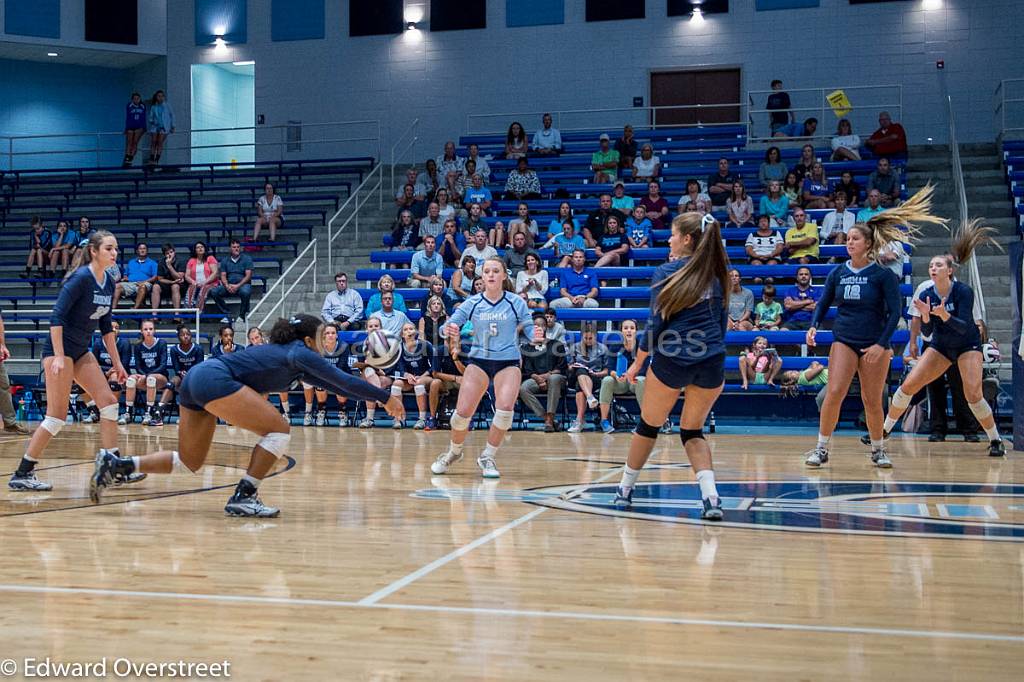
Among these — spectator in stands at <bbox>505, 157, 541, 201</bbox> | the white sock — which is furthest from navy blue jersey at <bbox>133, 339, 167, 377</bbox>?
the white sock

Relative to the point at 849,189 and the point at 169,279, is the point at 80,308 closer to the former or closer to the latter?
the point at 169,279

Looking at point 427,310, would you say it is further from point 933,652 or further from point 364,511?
point 933,652

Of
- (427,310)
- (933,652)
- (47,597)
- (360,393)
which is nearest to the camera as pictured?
(933,652)

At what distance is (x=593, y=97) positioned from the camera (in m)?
23.8

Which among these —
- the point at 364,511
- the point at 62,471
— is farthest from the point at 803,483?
the point at 62,471

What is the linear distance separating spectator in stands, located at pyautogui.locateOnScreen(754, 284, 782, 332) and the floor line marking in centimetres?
1123

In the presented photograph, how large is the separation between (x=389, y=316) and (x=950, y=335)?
25.8 ft

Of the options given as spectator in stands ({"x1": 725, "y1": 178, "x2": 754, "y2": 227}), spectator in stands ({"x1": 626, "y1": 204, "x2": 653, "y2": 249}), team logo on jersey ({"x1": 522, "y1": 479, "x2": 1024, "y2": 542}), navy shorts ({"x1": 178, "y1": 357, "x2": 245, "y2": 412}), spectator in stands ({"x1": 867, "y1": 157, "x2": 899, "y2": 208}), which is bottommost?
team logo on jersey ({"x1": 522, "y1": 479, "x2": 1024, "y2": 542})

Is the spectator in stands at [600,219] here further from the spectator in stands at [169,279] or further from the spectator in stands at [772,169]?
the spectator in stands at [169,279]

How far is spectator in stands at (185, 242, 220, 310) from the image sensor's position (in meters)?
18.1

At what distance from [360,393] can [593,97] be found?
1908 centimetres

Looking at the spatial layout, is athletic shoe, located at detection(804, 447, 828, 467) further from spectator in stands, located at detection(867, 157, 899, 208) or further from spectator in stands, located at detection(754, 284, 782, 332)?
spectator in stands, located at detection(867, 157, 899, 208)

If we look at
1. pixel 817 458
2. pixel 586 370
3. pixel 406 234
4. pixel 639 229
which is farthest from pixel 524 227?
pixel 817 458

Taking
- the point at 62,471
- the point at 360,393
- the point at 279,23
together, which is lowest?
the point at 62,471
